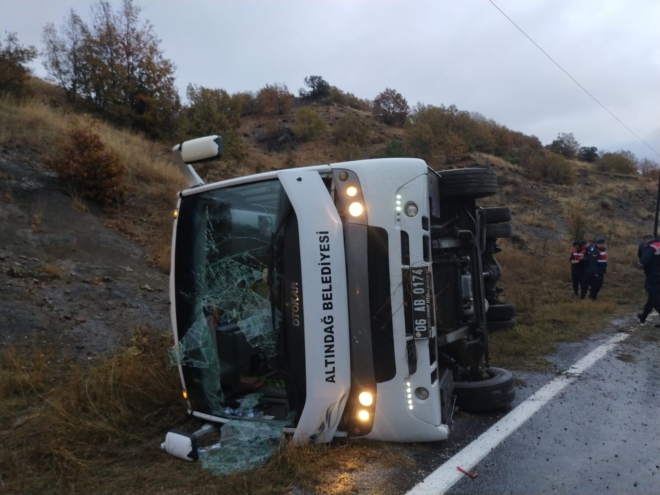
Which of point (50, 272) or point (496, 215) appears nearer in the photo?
point (496, 215)

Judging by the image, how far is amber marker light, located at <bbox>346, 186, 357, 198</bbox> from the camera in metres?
3.63

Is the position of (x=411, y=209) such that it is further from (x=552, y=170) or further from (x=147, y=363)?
(x=552, y=170)

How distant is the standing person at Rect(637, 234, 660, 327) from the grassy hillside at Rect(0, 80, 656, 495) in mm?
677

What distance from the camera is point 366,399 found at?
3.58 m

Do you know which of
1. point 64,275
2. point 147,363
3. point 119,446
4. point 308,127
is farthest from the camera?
point 308,127

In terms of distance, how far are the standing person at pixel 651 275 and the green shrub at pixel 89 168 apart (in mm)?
9856

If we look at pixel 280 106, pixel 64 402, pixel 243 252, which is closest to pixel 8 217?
pixel 64 402

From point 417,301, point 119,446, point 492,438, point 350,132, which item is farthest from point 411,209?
point 350,132

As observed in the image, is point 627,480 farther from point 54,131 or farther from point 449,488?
point 54,131

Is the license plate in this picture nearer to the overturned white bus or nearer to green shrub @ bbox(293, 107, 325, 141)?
the overturned white bus

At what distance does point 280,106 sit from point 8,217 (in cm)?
3185

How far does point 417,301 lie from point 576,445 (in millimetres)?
1567

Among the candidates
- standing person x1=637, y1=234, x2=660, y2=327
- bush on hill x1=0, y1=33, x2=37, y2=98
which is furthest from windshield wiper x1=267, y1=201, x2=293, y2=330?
bush on hill x1=0, y1=33, x2=37, y2=98

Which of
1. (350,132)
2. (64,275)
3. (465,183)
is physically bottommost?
(64,275)
